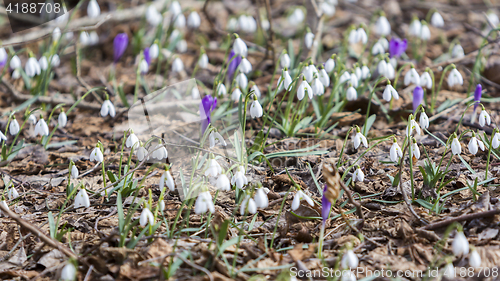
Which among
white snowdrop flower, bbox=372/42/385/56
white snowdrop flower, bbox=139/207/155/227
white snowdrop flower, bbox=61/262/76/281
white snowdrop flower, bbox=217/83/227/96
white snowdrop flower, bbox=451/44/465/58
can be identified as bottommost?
white snowdrop flower, bbox=451/44/465/58

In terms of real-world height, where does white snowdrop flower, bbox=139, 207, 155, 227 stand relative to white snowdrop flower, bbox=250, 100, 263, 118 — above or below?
below

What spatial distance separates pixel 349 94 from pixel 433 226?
126cm

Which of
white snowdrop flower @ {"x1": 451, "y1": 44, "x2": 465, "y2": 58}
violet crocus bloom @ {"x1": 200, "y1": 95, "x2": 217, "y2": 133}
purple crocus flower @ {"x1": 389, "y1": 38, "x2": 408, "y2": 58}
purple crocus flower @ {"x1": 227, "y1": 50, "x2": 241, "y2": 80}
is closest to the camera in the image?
violet crocus bloom @ {"x1": 200, "y1": 95, "x2": 217, "y2": 133}

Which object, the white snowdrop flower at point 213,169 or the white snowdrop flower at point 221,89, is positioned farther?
the white snowdrop flower at point 221,89

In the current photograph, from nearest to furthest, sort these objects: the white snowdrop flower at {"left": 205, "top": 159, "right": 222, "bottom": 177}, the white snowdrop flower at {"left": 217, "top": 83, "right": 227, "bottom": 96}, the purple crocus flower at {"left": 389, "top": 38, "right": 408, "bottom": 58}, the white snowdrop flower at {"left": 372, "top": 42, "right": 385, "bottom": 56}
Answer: the white snowdrop flower at {"left": 205, "top": 159, "right": 222, "bottom": 177}, the white snowdrop flower at {"left": 217, "top": 83, "right": 227, "bottom": 96}, the purple crocus flower at {"left": 389, "top": 38, "right": 408, "bottom": 58}, the white snowdrop flower at {"left": 372, "top": 42, "right": 385, "bottom": 56}

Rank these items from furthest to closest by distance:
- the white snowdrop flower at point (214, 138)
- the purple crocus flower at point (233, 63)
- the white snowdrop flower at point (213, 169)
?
the purple crocus flower at point (233, 63), the white snowdrop flower at point (214, 138), the white snowdrop flower at point (213, 169)

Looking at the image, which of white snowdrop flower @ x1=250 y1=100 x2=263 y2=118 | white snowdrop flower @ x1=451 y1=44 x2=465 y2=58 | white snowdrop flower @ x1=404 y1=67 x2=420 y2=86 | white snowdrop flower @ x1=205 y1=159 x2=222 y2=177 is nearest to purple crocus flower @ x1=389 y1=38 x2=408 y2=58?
white snowdrop flower @ x1=404 y1=67 x2=420 y2=86

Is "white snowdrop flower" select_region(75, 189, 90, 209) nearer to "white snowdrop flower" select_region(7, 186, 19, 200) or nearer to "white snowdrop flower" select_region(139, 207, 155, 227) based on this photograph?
"white snowdrop flower" select_region(139, 207, 155, 227)

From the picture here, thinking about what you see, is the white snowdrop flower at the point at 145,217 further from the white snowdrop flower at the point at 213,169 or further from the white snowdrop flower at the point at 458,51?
the white snowdrop flower at the point at 458,51

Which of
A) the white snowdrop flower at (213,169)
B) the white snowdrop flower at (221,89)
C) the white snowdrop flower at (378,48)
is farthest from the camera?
the white snowdrop flower at (378,48)

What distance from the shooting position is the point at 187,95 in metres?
3.94

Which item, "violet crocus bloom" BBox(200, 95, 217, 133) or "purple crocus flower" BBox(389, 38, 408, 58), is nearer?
"violet crocus bloom" BBox(200, 95, 217, 133)

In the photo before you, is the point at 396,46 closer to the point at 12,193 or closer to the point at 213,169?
the point at 213,169

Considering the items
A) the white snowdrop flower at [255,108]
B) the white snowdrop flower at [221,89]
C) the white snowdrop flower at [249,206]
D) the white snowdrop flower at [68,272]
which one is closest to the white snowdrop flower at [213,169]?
the white snowdrop flower at [249,206]
